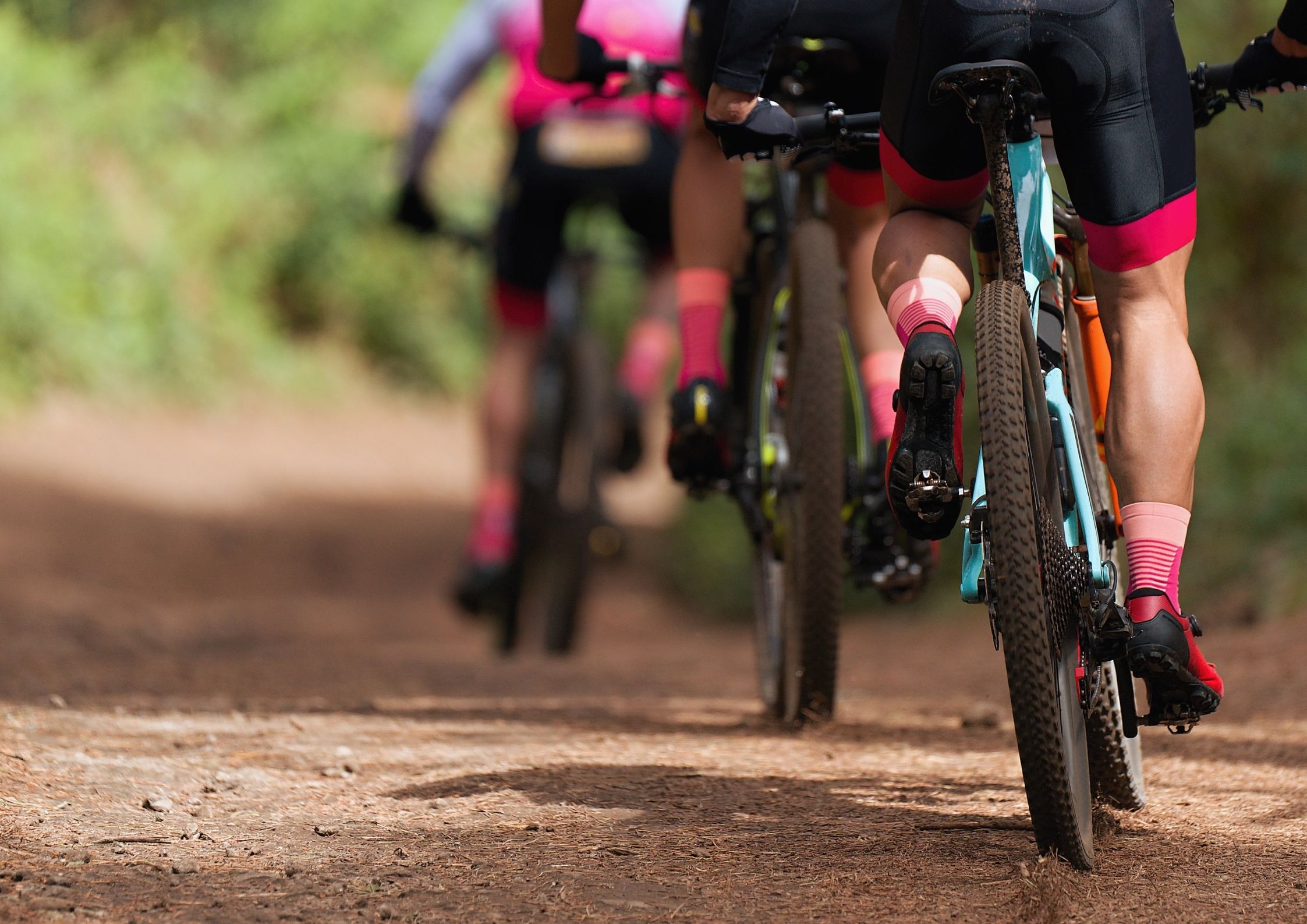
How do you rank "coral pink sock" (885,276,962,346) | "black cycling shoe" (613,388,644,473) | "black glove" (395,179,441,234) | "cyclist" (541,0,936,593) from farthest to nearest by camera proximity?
"black glove" (395,179,441,234) < "black cycling shoe" (613,388,644,473) < "cyclist" (541,0,936,593) < "coral pink sock" (885,276,962,346)

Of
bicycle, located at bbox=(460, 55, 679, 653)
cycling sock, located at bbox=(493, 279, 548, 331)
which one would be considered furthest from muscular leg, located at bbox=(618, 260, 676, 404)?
cycling sock, located at bbox=(493, 279, 548, 331)

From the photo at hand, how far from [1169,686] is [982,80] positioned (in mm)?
882

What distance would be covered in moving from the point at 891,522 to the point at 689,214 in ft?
2.95

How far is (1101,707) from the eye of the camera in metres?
2.39

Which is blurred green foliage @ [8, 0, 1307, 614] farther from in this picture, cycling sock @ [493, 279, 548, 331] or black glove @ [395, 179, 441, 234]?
black glove @ [395, 179, 441, 234]

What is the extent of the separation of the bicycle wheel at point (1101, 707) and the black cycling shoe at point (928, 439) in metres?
0.29

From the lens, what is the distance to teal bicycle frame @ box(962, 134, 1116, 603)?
2.12 m

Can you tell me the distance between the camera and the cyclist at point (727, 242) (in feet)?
10.6

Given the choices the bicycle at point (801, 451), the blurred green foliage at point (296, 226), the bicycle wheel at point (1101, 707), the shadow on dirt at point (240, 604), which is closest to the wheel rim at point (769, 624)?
the bicycle at point (801, 451)

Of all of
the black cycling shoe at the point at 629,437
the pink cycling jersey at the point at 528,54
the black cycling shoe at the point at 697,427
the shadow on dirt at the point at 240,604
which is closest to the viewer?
the black cycling shoe at the point at 697,427

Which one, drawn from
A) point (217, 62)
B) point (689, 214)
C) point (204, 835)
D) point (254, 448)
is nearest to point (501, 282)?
point (689, 214)

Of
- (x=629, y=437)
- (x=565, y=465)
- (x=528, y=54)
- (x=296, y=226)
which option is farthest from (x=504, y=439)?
(x=296, y=226)

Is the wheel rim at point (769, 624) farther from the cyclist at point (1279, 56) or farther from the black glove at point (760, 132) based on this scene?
the cyclist at point (1279, 56)

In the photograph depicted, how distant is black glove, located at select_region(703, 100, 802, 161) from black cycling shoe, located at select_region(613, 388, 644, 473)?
10.6 ft
